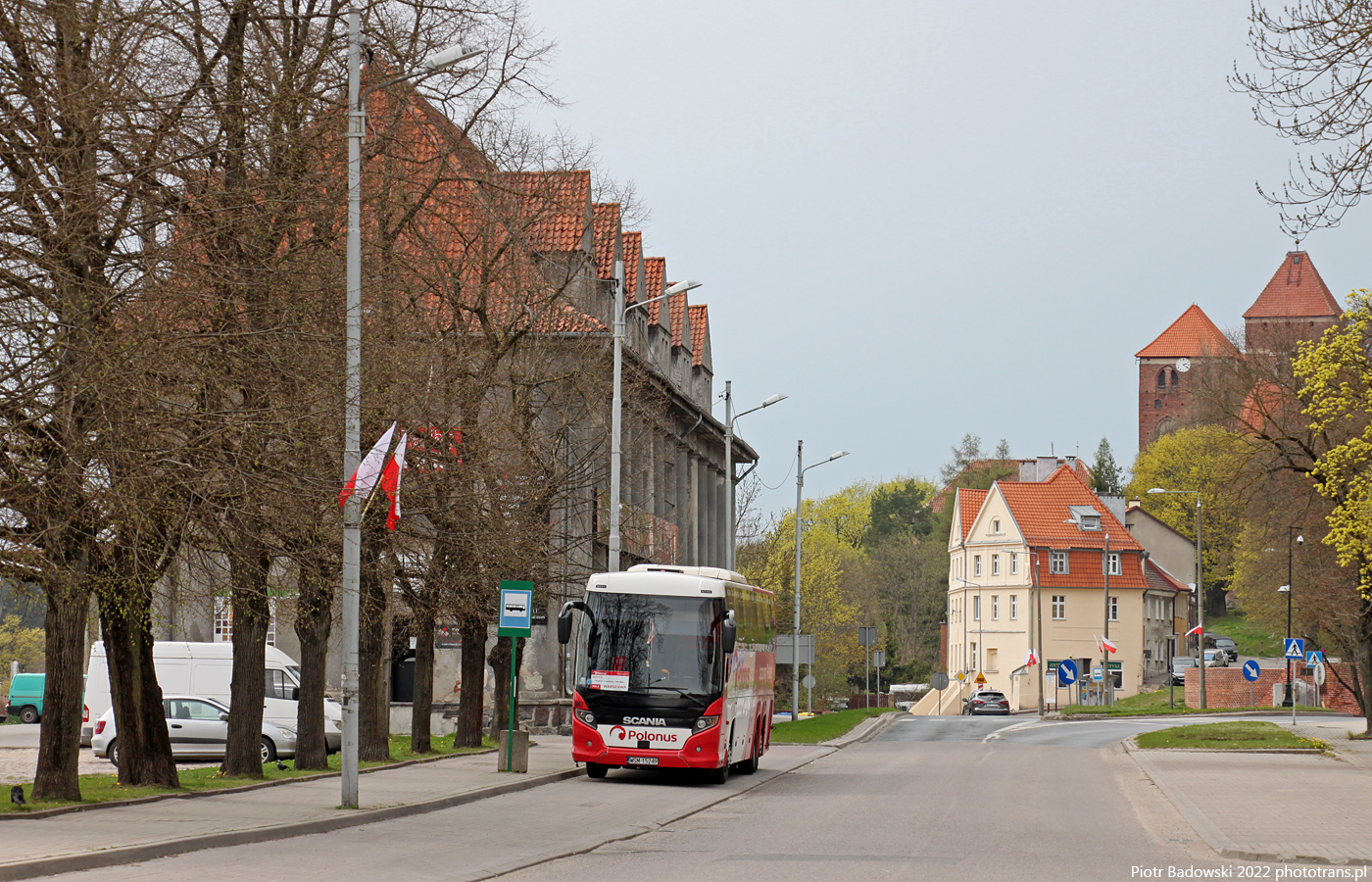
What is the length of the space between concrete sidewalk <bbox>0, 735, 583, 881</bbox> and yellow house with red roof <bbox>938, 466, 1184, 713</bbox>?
232 feet

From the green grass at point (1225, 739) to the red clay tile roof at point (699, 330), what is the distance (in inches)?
1062

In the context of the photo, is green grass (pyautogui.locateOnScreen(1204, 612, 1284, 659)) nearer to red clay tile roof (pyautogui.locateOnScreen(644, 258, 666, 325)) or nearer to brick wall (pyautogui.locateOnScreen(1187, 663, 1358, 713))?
brick wall (pyautogui.locateOnScreen(1187, 663, 1358, 713))

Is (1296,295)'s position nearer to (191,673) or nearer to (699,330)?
(699,330)

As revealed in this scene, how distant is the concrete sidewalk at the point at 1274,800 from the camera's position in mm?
15023

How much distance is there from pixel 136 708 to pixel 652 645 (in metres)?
7.94

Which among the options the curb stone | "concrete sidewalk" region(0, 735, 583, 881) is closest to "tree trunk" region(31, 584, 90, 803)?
"concrete sidewalk" region(0, 735, 583, 881)

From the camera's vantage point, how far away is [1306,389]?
32.0 meters

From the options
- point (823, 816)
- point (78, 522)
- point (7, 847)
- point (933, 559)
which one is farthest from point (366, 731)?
point (933, 559)

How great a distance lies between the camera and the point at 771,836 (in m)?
16.3

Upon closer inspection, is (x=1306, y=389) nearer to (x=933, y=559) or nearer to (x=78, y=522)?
(x=78, y=522)

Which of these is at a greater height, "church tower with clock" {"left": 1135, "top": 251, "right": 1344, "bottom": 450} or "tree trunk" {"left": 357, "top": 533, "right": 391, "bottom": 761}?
"church tower with clock" {"left": 1135, "top": 251, "right": 1344, "bottom": 450}

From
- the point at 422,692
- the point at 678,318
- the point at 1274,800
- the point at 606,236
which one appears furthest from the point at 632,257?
the point at 1274,800

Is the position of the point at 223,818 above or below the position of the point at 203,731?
above

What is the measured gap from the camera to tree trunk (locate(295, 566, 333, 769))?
21781 millimetres
